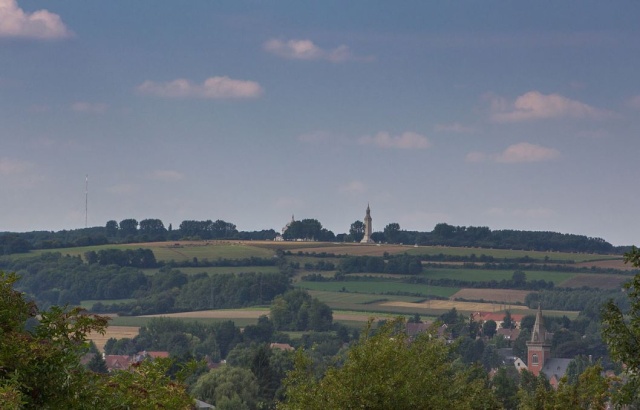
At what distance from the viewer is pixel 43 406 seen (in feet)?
51.1

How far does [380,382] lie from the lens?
28.5 metres

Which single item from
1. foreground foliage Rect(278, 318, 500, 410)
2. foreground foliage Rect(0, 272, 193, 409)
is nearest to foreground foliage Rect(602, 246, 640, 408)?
foreground foliage Rect(0, 272, 193, 409)

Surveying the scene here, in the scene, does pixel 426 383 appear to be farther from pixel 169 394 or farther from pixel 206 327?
pixel 206 327

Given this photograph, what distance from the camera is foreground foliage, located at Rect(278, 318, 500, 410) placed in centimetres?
2834

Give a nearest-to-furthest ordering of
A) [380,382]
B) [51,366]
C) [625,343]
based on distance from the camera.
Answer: [51,366]
[625,343]
[380,382]

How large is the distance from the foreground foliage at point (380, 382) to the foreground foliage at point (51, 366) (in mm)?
10487

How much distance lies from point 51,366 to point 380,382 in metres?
13.6

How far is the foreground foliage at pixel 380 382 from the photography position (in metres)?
28.3

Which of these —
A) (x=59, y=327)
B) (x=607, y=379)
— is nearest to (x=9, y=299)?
(x=59, y=327)

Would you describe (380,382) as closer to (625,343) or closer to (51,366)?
(625,343)

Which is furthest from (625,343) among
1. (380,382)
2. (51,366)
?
(380,382)

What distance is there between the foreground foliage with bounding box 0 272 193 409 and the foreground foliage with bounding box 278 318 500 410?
1049 cm

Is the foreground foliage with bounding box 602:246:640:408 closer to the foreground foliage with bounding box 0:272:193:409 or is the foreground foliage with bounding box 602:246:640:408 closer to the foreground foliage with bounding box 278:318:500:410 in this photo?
the foreground foliage with bounding box 0:272:193:409

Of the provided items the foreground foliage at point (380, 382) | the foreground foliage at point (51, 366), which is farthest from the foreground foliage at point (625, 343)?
the foreground foliage at point (380, 382)
